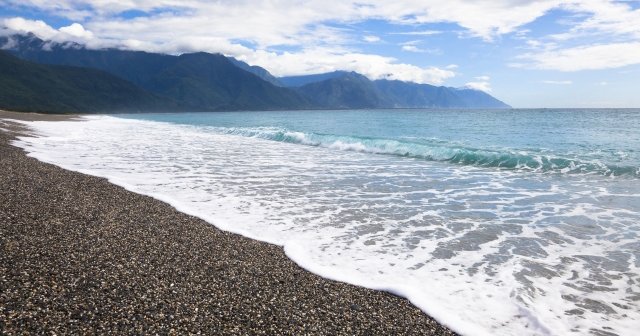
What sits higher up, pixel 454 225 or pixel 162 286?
pixel 162 286

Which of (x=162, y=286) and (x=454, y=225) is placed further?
(x=454, y=225)

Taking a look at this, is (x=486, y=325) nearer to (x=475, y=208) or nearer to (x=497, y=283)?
(x=497, y=283)

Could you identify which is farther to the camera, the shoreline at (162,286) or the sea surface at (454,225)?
the sea surface at (454,225)

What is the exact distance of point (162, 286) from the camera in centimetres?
589

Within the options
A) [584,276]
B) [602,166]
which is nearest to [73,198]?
[584,276]

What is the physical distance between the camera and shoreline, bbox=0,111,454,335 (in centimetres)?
496

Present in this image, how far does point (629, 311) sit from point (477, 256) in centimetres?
256

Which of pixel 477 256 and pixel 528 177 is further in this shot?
pixel 528 177

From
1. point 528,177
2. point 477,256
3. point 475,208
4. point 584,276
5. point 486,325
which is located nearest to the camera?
point 486,325

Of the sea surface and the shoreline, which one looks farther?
the sea surface

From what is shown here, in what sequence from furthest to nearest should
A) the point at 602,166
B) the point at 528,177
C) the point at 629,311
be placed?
1. the point at 602,166
2. the point at 528,177
3. the point at 629,311

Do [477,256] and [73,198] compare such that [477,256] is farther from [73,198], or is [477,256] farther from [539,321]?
[73,198]

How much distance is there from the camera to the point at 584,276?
703cm

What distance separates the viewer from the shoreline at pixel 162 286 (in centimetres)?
496
